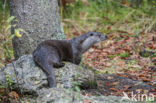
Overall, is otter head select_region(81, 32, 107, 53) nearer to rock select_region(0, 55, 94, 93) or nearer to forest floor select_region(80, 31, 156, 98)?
forest floor select_region(80, 31, 156, 98)

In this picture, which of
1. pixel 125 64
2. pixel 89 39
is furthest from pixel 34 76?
pixel 125 64

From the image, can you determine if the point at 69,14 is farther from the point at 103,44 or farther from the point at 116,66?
the point at 116,66

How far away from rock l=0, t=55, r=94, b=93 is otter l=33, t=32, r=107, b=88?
80 mm

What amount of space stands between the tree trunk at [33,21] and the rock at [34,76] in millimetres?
576

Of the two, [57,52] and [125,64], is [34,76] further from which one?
[125,64]

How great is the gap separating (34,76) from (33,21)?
1140 millimetres

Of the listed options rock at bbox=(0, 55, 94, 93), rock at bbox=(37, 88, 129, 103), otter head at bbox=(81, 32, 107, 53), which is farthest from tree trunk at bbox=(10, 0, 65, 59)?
rock at bbox=(37, 88, 129, 103)

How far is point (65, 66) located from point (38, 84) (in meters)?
0.49

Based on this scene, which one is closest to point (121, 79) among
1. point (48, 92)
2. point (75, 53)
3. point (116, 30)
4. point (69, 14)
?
point (75, 53)

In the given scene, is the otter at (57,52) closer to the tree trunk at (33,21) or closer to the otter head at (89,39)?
the otter head at (89,39)

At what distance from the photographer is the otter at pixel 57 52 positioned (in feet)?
10.3

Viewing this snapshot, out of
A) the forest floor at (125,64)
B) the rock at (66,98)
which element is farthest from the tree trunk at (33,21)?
the rock at (66,98)

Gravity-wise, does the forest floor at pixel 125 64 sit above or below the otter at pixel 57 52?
below

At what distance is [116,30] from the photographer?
6895 mm
